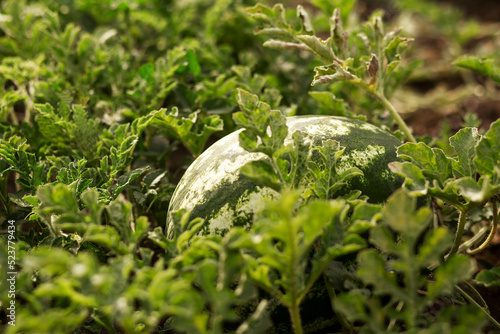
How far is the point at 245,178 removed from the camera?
66.2 inches

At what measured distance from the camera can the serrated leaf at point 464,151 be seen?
1.56 m

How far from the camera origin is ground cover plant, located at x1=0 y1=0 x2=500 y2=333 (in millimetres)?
1135

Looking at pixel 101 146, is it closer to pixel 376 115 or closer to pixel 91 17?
pixel 376 115

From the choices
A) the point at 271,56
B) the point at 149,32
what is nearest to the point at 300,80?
the point at 271,56

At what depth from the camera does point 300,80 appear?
305 cm

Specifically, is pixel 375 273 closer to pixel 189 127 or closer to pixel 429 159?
pixel 429 159

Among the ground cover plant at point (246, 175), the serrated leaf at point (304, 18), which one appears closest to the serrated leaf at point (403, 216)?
the ground cover plant at point (246, 175)

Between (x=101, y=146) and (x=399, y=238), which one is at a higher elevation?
(x=101, y=146)

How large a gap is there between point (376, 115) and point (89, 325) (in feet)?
5.63

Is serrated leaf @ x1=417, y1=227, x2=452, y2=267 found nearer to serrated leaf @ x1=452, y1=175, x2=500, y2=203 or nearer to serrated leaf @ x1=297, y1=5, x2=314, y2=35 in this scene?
serrated leaf @ x1=452, y1=175, x2=500, y2=203

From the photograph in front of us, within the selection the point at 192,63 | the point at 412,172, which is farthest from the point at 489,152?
the point at 192,63

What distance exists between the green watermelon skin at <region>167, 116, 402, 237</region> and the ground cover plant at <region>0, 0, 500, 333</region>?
0.06 metres

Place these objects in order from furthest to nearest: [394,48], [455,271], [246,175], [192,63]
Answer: [192,63] → [394,48] → [246,175] → [455,271]

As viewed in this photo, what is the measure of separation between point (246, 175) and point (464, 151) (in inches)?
29.9
